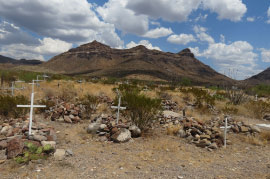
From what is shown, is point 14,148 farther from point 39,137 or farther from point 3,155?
point 39,137

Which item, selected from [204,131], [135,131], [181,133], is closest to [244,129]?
[204,131]

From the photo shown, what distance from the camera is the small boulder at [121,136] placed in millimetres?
5938

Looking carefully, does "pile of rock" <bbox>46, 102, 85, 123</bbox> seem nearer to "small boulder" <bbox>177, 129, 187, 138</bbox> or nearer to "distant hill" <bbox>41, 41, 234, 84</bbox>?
"small boulder" <bbox>177, 129, 187, 138</bbox>

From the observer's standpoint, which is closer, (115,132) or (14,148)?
(14,148)

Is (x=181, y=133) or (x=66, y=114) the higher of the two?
(x=66, y=114)

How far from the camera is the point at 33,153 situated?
4.54m

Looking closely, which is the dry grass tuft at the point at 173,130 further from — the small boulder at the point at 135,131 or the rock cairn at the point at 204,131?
the small boulder at the point at 135,131

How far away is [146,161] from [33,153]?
2.79 m

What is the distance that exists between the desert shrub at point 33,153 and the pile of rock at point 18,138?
174 mm

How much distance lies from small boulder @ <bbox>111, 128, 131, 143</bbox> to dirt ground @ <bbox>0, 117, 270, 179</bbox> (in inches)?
7.0

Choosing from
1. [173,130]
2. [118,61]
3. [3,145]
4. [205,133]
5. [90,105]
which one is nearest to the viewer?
[3,145]

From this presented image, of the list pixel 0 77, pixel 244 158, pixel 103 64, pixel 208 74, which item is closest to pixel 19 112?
pixel 244 158

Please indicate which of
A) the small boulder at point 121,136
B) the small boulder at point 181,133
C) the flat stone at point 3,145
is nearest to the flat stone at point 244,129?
the small boulder at point 181,133

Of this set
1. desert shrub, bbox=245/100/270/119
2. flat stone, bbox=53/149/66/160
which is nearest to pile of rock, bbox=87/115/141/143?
flat stone, bbox=53/149/66/160
